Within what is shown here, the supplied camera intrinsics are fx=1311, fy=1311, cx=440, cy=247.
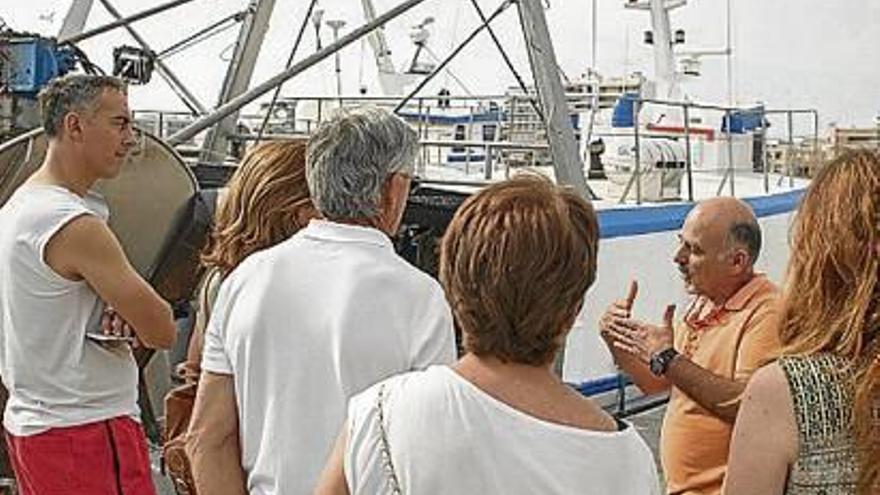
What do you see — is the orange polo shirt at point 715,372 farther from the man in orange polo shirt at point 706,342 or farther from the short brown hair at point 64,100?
the short brown hair at point 64,100

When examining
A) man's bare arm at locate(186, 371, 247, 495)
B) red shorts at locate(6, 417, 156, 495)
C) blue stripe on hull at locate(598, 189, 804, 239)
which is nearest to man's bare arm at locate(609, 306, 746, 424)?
man's bare arm at locate(186, 371, 247, 495)

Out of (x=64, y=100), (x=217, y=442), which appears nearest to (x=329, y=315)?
(x=217, y=442)

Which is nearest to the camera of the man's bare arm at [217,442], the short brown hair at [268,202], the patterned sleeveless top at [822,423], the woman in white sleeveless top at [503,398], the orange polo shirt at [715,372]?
the woman in white sleeveless top at [503,398]

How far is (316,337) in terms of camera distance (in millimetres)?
2404

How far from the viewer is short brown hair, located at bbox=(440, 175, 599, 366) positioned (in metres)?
1.90

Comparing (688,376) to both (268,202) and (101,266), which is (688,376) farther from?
(101,266)

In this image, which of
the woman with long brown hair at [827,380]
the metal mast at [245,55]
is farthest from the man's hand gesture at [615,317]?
the metal mast at [245,55]

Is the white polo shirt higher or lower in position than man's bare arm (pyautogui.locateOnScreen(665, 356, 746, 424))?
higher

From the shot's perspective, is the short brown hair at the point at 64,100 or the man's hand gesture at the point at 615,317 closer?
the man's hand gesture at the point at 615,317

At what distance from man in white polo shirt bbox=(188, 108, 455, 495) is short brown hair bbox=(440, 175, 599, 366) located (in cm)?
40

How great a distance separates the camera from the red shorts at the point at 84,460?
3225 millimetres

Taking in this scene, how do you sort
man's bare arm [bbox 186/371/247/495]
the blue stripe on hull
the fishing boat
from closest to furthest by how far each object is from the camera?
man's bare arm [bbox 186/371/247/495] < the fishing boat < the blue stripe on hull

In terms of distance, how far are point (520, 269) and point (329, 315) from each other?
597mm

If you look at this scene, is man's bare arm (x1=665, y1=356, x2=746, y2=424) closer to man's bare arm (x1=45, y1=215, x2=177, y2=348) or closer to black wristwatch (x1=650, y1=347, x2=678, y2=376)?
black wristwatch (x1=650, y1=347, x2=678, y2=376)
